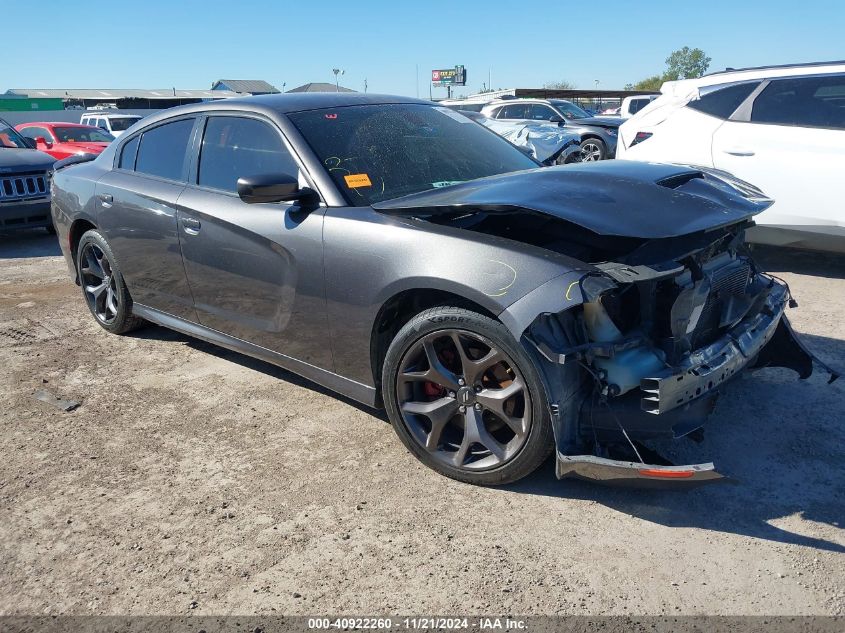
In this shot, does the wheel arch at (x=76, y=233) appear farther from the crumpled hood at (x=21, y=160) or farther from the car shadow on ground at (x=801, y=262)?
the car shadow on ground at (x=801, y=262)

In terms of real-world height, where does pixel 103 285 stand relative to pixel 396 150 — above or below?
below

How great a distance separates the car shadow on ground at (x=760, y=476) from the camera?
2.65 metres

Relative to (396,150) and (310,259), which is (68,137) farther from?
(310,259)

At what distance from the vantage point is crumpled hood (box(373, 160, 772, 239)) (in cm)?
264

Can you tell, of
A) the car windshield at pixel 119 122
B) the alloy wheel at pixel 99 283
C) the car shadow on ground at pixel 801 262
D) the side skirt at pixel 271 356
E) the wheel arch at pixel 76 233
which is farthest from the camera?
the car windshield at pixel 119 122

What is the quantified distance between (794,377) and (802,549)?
1689mm

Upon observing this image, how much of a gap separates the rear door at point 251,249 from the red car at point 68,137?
11837 millimetres

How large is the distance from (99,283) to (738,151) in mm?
5312

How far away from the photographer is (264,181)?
10.3 feet

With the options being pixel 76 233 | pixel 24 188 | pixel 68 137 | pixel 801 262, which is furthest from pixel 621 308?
pixel 68 137

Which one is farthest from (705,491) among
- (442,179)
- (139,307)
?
(139,307)

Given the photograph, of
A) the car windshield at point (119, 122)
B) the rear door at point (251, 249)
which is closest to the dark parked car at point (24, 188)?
the rear door at point (251, 249)

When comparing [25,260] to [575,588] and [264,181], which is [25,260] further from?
[575,588]

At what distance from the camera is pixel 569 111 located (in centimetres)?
1609
